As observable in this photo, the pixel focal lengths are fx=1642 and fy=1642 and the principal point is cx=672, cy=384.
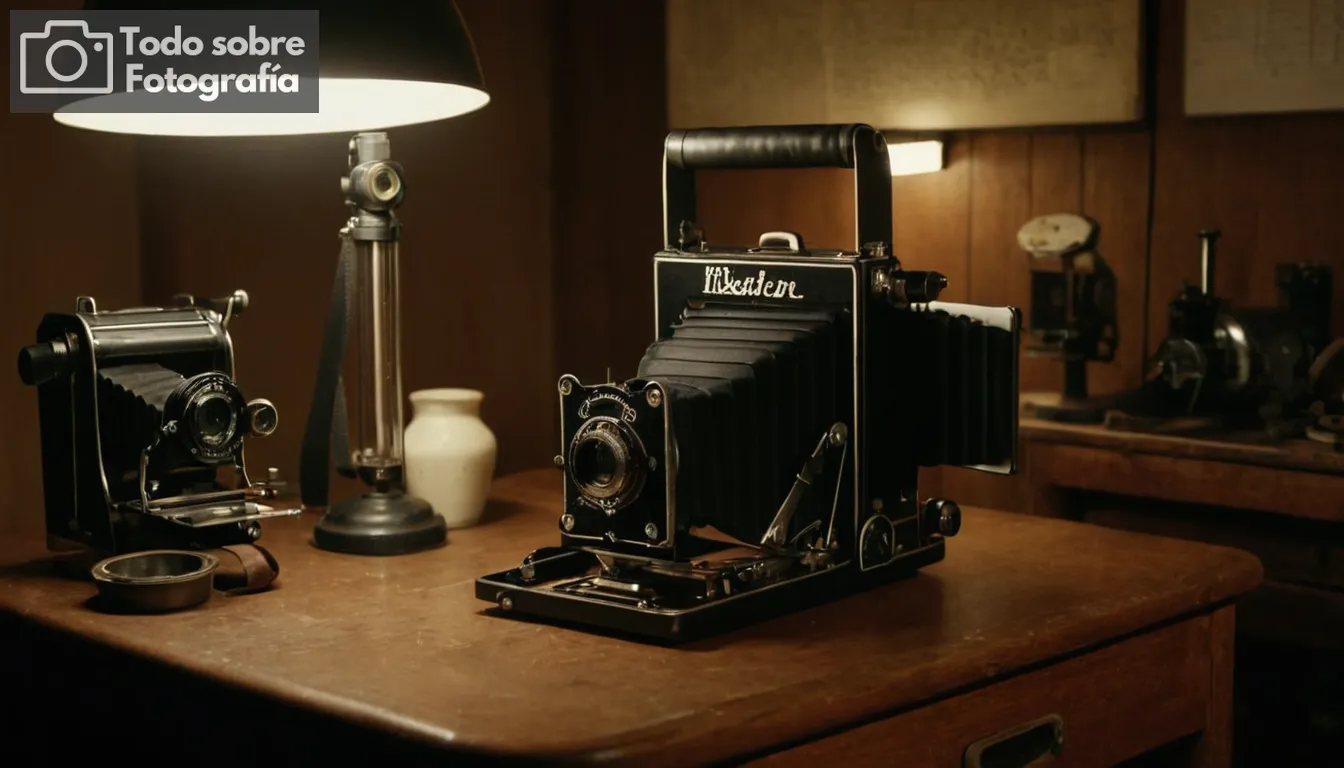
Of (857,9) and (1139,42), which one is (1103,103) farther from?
(857,9)

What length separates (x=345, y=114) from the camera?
2.38m

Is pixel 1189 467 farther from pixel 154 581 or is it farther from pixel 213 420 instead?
pixel 154 581

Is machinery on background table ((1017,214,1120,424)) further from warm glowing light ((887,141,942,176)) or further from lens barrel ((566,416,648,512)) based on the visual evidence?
lens barrel ((566,416,648,512))

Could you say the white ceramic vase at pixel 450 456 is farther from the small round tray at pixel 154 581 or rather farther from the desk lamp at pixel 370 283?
the small round tray at pixel 154 581

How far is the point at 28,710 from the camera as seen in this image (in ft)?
6.46

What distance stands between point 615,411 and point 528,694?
0.38 meters

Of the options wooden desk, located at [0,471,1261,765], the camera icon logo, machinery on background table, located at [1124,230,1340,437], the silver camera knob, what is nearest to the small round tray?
wooden desk, located at [0,471,1261,765]

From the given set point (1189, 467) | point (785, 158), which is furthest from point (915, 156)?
point (785, 158)

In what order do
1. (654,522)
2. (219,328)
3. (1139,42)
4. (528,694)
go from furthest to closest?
(1139,42), (219,328), (654,522), (528,694)

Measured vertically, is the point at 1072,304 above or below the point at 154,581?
above

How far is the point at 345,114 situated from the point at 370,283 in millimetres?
317

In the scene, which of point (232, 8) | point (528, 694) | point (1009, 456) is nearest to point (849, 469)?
point (1009, 456)

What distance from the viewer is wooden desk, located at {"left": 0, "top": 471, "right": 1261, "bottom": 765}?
4.77ft

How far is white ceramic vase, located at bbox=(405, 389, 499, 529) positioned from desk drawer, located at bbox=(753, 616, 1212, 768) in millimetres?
855
